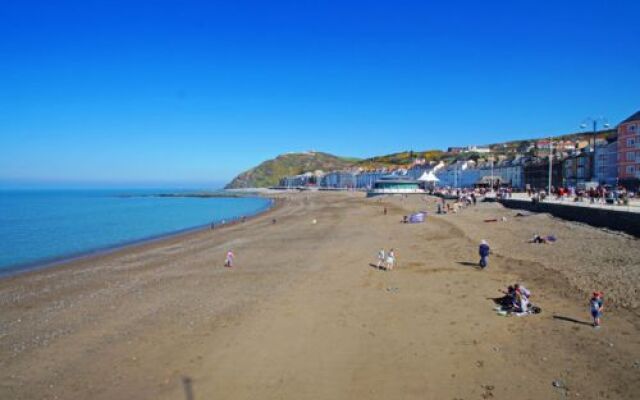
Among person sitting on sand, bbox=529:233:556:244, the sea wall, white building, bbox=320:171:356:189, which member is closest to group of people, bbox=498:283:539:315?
person sitting on sand, bbox=529:233:556:244

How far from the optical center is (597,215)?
2344 cm

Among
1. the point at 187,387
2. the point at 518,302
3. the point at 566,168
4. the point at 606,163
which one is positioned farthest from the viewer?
Result: the point at 566,168

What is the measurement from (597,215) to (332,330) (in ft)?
63.1

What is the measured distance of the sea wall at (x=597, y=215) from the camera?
20.0 m

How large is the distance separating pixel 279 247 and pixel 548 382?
58.4 ft

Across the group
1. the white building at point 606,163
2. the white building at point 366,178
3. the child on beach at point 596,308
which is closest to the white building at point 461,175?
the white building at point 366,178

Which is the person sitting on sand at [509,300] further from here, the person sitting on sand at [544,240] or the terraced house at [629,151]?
the terraced house at [629,151]

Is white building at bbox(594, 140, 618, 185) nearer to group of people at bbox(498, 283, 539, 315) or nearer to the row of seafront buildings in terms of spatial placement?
the row of seafront buildings

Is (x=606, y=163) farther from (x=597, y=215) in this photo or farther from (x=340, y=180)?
(x=340, y=180)

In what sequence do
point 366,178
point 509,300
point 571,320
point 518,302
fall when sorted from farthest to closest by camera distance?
point 366,178
point 509,300
point 518,302
point 571,320

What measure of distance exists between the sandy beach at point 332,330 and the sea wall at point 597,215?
63.0 inches

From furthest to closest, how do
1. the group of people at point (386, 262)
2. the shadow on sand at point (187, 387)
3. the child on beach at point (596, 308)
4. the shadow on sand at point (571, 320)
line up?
1. the group of people at point (386, 262)
2. the shadow on sand at point (571, 320)
3. the child on beach at point (596, 308)
4. the shadow on sand at point (187, 387)

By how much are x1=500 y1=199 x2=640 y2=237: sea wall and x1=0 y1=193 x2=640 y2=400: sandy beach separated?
5.25 ft

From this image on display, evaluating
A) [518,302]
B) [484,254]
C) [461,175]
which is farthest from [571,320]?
[461,175]
